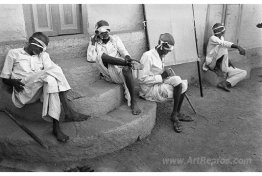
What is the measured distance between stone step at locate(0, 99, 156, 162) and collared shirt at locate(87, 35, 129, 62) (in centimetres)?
128

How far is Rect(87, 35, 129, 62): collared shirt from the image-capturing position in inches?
191

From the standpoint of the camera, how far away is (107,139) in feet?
12.3

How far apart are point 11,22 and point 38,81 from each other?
139cm

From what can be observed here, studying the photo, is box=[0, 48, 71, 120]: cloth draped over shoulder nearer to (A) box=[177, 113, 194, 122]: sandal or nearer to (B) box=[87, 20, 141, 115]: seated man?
(B) box=[87, 20, 141, 115]: seated man

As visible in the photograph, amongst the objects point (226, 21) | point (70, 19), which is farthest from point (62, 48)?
point (226, 21)

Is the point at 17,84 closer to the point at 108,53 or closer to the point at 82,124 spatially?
the point at 82,124

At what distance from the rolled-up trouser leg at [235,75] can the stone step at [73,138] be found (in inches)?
134

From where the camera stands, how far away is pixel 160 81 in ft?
15.0

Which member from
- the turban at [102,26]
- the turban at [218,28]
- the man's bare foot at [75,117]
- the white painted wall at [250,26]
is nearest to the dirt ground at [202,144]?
the man's bare foot at [75,117]

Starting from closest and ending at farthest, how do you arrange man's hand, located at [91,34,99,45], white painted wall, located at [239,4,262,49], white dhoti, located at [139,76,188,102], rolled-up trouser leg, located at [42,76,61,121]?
rolled-up trouser leg, located at [42,76,61,121], white dhoti, located at [139,76,188,102], man's hand, located at [91,34,99,45], white painted wall, located at [239,4,262,49]

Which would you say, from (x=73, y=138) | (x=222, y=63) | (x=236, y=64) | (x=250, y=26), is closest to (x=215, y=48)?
(x=222, y=63)

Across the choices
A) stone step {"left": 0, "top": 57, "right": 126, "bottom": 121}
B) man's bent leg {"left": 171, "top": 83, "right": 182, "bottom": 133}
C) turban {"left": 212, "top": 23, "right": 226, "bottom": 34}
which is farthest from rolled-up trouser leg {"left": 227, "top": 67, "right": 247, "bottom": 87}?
stone step {"left": 0, "top": 57, "right": 126, "bottom": 121}

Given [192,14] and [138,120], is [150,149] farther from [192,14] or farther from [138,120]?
[192,14]

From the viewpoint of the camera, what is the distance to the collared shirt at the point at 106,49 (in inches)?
191
